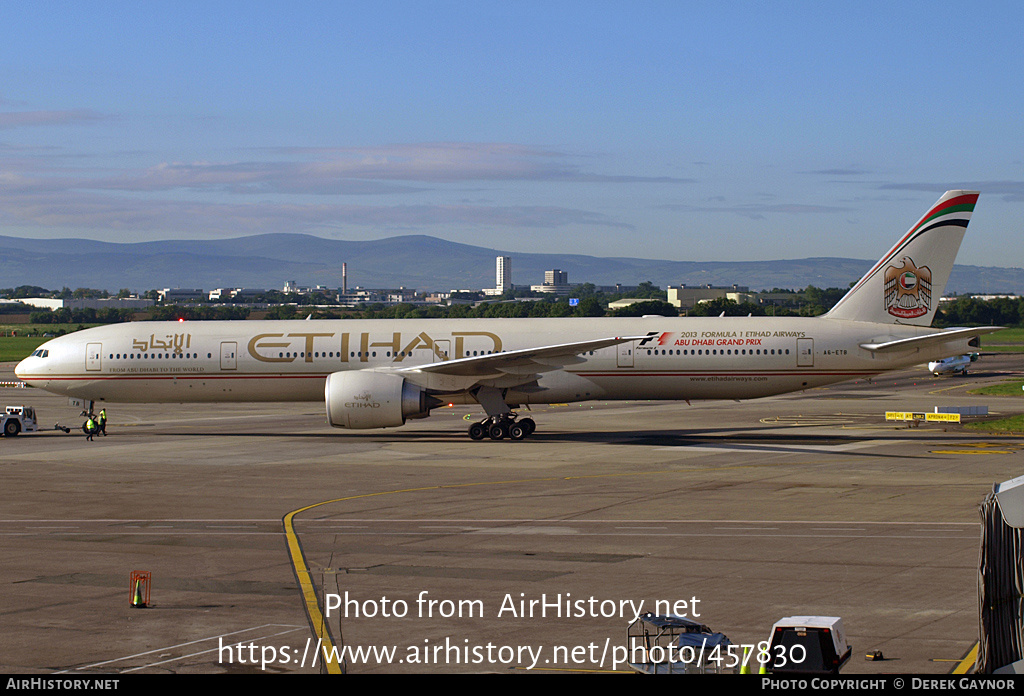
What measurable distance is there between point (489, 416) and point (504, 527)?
65.4 ft

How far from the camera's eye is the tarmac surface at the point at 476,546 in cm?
1462

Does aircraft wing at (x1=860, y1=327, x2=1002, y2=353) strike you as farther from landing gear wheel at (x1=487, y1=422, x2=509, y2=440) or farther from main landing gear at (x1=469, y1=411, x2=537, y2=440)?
landing gear wheel at (x1=487, y1=422, x2=509, y2=440)

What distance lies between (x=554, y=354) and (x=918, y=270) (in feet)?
53.7

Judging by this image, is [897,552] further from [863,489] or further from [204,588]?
[204,588]

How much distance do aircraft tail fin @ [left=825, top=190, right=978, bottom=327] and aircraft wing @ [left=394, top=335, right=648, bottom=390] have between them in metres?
11.2

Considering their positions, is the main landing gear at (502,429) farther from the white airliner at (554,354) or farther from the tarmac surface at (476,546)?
the tarmac surface at (476,546)

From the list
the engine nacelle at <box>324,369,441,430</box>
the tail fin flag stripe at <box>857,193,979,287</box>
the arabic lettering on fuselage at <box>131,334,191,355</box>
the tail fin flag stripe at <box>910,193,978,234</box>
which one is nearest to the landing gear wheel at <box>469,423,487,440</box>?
the engine nacelle at <box>324,369,441,430</box>

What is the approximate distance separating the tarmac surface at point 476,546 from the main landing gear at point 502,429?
57.3 inches

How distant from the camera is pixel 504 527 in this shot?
23828 mm

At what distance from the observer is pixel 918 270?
143 feet

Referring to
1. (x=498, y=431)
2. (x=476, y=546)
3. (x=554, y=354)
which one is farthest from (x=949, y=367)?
(x=476, y=546)

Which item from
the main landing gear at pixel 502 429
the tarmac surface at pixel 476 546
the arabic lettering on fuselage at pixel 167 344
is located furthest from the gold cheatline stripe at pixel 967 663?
the arabic lettering on fuselage at pixel 167 344

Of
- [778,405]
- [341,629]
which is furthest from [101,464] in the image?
[778,405]

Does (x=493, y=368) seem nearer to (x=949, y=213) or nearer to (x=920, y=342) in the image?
(x=920, y=342)
